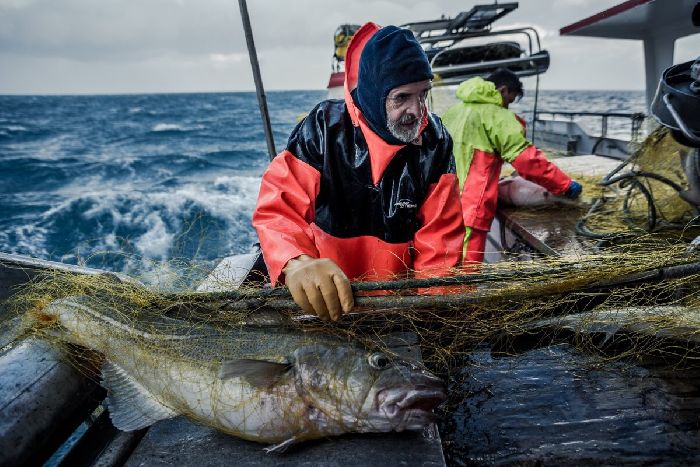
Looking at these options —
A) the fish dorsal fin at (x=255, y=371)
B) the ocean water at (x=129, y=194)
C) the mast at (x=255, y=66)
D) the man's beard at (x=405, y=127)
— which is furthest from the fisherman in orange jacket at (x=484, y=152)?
the fish dorsal fin at (x=255, y=371)

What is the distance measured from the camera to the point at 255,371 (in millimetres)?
1941

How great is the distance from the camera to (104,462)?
2.06 meters

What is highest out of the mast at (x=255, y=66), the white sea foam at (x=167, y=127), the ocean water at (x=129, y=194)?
the white sea foam at (x=167, y=127)

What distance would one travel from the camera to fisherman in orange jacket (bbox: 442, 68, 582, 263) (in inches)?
203

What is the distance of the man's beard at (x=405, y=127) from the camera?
9.15 feet

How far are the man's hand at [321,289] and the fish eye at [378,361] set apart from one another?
9.6 inches

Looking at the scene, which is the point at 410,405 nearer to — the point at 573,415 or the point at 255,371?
the point at 255,371

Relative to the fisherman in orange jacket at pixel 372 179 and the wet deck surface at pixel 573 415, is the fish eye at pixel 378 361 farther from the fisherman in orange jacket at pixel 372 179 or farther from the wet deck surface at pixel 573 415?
the fisherman in orange jacket at pixel 372 179

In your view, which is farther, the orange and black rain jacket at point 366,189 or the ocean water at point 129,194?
the ocean water at point 129,194

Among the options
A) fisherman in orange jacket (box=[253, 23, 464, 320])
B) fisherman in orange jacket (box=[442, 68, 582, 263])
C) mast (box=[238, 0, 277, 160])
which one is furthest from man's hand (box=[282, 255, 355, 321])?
mast (box=[238, 0, 277, 160])

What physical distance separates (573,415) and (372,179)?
1836 millimetres

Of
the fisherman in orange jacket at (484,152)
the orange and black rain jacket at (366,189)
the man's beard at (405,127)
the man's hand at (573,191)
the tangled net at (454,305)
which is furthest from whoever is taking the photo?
the man's hand at (573,191)

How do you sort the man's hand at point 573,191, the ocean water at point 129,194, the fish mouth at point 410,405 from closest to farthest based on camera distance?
1. the fish mouth at point 410,405
2. the man's hand at point 573,191
3. the ocean water at point 129,194

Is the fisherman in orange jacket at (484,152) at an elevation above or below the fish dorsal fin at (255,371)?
above
